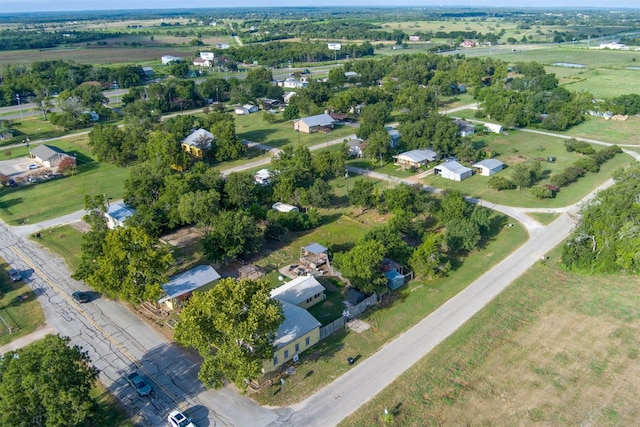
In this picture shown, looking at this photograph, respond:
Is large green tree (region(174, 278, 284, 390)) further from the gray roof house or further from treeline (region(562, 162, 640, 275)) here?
the gray roof house

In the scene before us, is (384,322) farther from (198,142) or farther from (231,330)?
(198,142)

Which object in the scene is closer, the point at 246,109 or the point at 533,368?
the point at 533,368

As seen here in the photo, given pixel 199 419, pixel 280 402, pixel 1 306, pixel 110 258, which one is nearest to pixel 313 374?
pixel 280 402

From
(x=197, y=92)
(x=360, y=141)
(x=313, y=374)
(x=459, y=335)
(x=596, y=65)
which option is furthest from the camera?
(x=596, y=65)

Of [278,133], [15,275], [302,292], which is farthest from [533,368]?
[278,133]

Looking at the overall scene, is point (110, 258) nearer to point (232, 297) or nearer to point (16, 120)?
point (232, 297)

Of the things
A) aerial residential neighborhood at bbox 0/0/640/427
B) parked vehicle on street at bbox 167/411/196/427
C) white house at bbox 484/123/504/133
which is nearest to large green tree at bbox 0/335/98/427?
aerial residential neighborhood at bbox 0/0/640/427
